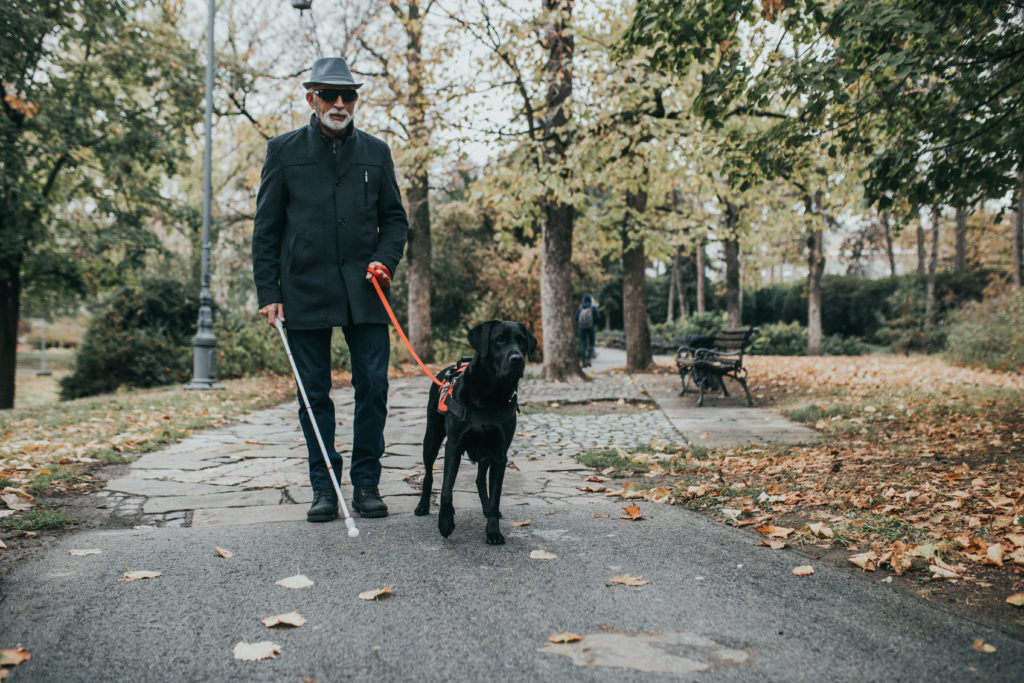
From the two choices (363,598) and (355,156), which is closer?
(363,598)

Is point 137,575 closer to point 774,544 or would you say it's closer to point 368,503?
point 368,503

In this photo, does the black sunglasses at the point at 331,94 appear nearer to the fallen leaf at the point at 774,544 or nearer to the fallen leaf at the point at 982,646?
the fallen leaf at the point at 774,544

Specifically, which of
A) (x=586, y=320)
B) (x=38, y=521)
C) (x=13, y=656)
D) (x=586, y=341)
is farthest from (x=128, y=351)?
(x=13, y=656)

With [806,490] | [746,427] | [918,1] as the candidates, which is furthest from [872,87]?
[806,490]

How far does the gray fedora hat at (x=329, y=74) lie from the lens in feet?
11.8

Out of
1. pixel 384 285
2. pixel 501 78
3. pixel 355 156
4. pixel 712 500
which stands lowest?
pixel 712 500

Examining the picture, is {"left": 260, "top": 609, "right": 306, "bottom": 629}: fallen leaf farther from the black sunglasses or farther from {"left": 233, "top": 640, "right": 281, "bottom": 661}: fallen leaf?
the black sunglasses

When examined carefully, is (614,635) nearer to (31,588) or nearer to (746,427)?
(31,588)

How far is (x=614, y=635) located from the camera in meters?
2.36

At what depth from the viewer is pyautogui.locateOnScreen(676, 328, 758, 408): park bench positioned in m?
9.52

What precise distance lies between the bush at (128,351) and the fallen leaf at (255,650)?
13.0 m

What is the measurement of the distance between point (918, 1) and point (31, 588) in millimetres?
6498

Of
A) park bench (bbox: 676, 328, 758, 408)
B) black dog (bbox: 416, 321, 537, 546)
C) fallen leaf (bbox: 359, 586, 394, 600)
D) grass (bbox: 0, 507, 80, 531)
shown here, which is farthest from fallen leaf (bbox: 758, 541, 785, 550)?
park bench (bbox: 676, 328, 758, 408)

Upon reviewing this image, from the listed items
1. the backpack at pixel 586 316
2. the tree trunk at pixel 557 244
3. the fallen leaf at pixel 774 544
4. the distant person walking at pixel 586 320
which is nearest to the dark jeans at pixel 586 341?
the distant person walking at pixel 586 320
